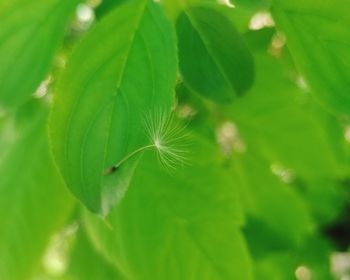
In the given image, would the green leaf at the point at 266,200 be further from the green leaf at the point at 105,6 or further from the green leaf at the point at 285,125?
the green leaf at the point at 105,6

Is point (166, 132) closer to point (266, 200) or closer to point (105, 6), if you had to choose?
point (105, 6)

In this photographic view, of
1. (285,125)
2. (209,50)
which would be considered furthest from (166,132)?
(285,125)

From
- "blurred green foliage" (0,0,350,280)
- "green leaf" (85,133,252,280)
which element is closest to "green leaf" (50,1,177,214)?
"blurred green foliage" (0,0,350,280)

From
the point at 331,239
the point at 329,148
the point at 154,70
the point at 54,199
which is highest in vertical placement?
the point at 154,70

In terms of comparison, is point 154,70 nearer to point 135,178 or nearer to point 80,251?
point 135,178

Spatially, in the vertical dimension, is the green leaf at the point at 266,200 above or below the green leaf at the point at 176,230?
below

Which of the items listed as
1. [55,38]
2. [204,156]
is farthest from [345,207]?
[55,38]

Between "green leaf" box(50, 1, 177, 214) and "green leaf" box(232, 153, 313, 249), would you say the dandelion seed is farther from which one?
"green leaf" box(232, 153, 313, 249)

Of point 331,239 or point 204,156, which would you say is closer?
point 204,156

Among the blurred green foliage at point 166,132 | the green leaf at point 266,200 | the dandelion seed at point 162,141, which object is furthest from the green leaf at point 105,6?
the green leaf at point 266,200
